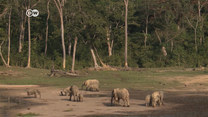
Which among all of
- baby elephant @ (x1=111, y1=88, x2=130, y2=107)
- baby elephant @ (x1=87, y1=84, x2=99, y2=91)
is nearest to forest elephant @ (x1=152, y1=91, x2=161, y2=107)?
baby elephant @ (x1=111, y1=88, x2=130, y2=107)

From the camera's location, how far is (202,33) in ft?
203

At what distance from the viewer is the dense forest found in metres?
54.8

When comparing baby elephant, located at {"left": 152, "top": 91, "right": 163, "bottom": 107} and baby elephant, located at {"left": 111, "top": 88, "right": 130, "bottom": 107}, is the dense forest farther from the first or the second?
baby elephant, located at {"left": 152, "top": 91, "right": 163, "bottom": 107}

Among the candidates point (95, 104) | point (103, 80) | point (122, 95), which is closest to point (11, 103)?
point (95, 104)

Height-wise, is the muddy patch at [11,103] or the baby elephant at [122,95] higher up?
the baby elephant at [122,95]

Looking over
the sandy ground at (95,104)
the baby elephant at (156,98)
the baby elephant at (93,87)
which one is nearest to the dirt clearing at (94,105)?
the sandy ground at (95,104)

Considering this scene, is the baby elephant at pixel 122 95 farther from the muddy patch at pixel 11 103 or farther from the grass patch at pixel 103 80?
the grass patch at pixel 103 80

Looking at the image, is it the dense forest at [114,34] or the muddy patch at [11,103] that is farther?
the dense forest at [114,34]

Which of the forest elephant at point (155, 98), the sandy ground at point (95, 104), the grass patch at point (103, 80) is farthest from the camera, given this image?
the grass patch at point (103, 80)

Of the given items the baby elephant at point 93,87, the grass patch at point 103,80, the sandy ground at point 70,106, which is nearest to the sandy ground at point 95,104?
the sandy ground at point 70,106

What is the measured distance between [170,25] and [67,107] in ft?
139

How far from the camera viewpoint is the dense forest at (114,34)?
54.8 meters

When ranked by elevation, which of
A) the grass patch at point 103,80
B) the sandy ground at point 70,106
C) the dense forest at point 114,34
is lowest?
the sandy ground at point 70,106

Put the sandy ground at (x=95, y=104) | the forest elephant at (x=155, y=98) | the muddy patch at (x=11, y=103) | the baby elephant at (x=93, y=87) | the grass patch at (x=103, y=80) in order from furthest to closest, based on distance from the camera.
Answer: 1. the grass patch at (x=103, y=80)
2. the baby elephant at (x=93, y=87)
3. the forest elephant at (x=155, y=98)
4. the muddy patch at (x=11, y=103)
5. the sandy ground at (x=95, y=104)
